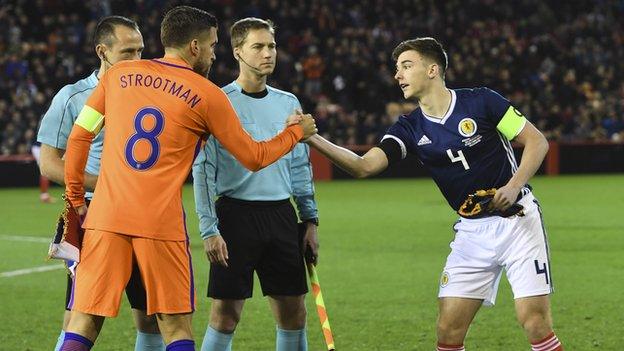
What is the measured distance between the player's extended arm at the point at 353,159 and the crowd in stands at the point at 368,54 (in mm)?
19806

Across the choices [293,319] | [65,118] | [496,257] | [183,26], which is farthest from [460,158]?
[65,118]

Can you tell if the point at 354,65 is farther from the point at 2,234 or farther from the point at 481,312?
the point at 481,312

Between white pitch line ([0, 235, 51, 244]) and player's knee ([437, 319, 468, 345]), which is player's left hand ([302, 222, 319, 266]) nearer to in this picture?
player's knee ([437, 319, 468, 345])

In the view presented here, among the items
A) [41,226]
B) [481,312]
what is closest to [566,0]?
[41,226]

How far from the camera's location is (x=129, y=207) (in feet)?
17.9

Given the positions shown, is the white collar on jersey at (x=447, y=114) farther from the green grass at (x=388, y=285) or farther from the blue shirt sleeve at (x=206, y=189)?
the green grass at (x=388, y=285)

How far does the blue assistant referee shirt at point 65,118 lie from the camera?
20.7ft

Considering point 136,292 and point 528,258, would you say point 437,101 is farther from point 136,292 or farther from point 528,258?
point 136,292

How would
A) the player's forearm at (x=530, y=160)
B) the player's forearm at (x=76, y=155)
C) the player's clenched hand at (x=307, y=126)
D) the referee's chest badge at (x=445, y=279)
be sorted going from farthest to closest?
the referee's chest badge at (x=445, y=279)
the player's forearm at (x=530, y=160)
the player's clenched hand at (x=307, y=126)
the player's forearm at (x=76, y=155)

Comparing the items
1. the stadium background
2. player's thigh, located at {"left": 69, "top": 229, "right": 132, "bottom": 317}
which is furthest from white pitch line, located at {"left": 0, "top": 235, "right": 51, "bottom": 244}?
player's thigh, located at {"left": 69, "top": 229, "right": 132, "bottom": 317}

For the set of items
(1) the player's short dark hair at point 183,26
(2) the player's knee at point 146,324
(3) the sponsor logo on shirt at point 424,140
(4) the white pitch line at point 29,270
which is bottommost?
(4) the white pitch line at point 29,270

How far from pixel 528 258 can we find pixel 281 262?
1408mm

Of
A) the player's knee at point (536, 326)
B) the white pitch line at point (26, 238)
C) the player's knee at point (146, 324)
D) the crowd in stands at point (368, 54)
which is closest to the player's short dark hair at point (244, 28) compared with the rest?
the player's knee at point (146, 324)

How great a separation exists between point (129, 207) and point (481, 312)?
4.98 metres
